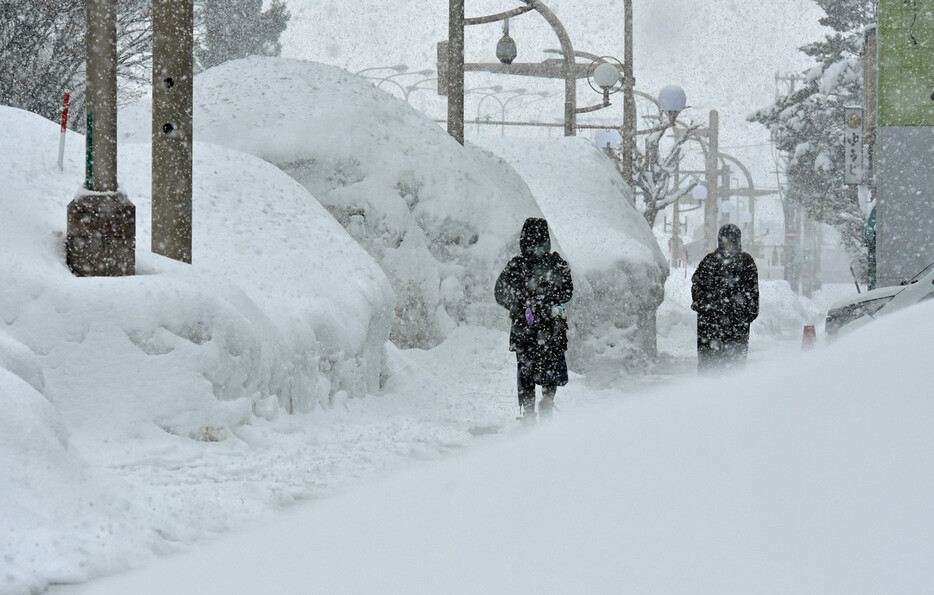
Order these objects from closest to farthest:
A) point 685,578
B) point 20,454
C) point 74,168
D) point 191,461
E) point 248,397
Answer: point 685,578
point 20,454
point 191,461
point 248,397
point 74,168

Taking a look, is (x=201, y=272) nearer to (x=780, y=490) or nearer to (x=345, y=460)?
(x=345, y=460)

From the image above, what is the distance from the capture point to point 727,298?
840cm

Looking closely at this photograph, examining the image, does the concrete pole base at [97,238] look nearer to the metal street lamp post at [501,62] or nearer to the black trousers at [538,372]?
the black trousers at [538,372]

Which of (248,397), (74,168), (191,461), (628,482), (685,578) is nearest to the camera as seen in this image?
(685,578)

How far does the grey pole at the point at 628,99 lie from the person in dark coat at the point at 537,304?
48.8 feet

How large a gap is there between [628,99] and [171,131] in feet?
52.6

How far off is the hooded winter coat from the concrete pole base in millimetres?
2651

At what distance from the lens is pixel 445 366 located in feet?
42.0

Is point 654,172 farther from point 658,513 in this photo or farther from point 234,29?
point 658,513

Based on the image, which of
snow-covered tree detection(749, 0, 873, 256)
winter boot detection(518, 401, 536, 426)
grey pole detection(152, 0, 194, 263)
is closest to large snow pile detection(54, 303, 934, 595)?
winter boot detection(518, 401, 536, 426)

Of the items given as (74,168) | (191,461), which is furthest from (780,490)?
(74,168)

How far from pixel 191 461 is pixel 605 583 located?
5.70 metres

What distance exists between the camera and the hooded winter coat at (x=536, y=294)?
28.2ft

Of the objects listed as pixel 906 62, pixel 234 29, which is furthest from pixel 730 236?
pixel 234 29
